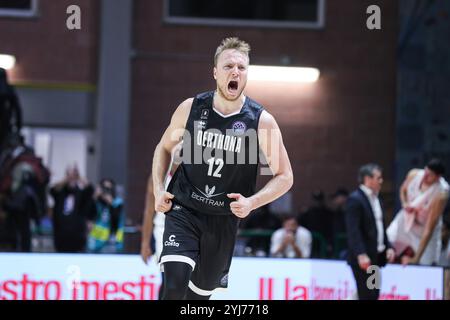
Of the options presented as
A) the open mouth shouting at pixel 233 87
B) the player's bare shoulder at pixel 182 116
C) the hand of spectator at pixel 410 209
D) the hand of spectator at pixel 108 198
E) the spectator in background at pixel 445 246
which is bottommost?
the spectator in background at pixel 445 246

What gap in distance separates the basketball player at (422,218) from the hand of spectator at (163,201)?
5.25m

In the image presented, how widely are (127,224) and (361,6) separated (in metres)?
4.97

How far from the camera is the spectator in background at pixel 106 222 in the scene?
1369 centimetres

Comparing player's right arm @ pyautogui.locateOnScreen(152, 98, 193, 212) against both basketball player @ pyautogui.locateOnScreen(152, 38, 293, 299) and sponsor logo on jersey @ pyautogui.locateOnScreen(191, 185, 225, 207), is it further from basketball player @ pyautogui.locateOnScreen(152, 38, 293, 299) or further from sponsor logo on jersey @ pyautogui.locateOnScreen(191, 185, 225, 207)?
sponsor logo on jersey @ pyautogui.locateOnScreen(191, 185, 225, 207)

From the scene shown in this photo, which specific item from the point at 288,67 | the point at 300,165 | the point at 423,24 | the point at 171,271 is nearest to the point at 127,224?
the point at 300,165

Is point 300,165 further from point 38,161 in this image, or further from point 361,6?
point 38,161

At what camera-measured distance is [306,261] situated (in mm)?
12000

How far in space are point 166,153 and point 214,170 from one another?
0.42 metres

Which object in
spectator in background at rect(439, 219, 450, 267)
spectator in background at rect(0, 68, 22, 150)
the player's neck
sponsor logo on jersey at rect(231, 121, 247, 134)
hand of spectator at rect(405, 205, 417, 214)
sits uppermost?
the player's neck

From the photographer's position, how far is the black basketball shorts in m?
7.35

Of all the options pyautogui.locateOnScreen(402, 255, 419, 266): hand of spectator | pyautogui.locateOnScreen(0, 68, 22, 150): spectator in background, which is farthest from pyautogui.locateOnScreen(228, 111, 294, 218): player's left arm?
pyautogui.locateOnScreen(0, 68, 22, 150): spectator in background

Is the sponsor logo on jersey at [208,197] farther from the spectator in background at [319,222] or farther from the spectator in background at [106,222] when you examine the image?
the spectator in background at [319,222]

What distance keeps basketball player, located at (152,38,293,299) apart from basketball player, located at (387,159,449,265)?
4892 millimetres

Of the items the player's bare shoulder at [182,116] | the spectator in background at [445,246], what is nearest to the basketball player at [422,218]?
the spectator in background at [445,246]
